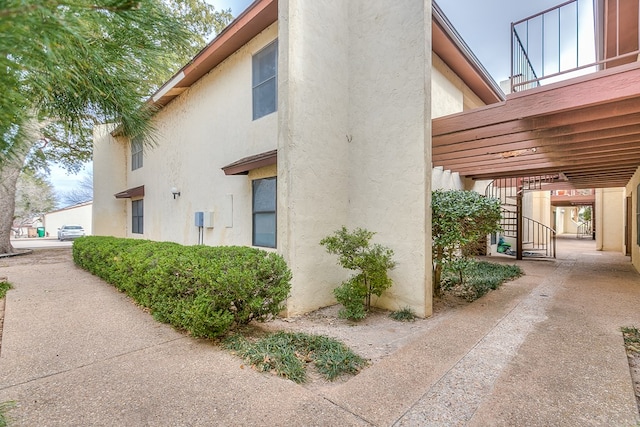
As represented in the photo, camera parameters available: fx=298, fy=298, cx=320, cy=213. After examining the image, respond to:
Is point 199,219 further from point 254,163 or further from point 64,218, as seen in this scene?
point 64,218

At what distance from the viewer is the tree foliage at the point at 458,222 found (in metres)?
4.84

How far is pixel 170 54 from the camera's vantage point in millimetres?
2682

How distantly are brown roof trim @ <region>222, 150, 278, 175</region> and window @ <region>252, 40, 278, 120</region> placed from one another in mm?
1097

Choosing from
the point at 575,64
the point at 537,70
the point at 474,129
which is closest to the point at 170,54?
the point at 474,129

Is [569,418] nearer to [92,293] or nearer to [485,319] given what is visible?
Answer: [485,319]

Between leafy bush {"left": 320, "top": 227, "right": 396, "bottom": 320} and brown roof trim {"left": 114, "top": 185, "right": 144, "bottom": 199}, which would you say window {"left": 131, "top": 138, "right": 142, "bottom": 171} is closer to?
brown roof trim {"left": 114, "top": 185, "right": 144, "bottom": 199}

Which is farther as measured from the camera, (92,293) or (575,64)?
(92,293)

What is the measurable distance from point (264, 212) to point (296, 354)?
3518mm

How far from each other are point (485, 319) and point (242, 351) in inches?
140

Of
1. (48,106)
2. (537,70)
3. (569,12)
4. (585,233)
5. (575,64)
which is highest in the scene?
(569,12)

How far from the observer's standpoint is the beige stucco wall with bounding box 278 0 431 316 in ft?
15.5

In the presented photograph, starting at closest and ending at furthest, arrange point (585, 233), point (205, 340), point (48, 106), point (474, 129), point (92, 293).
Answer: point (48, 106), point (205, 340), point (474, 129), point (92, 293), point (585, 233)

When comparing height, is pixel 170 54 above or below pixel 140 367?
above

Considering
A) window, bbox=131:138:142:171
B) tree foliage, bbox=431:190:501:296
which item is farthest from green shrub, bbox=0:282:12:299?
tree foliage, bbox=431:190:501:296
